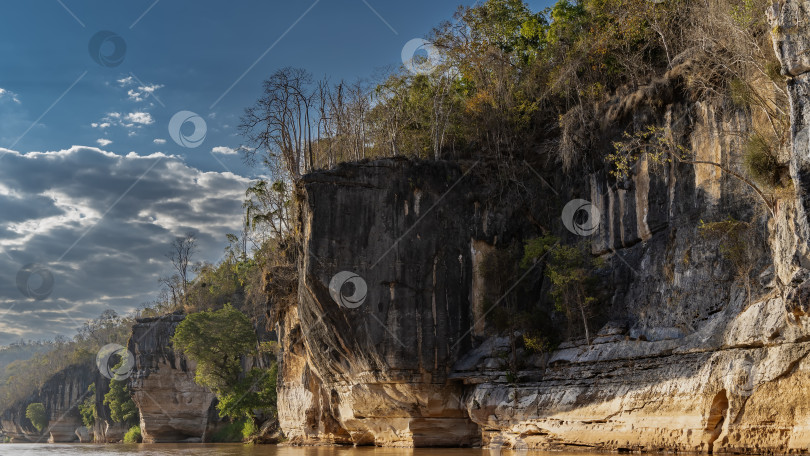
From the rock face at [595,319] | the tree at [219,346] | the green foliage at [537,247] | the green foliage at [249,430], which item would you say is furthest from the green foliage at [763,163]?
the green foliage at [249,430]

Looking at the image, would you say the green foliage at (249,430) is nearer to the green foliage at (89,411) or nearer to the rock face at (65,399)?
the green foliage at (89,411)

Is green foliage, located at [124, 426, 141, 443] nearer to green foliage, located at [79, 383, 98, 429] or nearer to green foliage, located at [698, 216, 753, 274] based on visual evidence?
green foliage, located at [79, 383, 98, 429]

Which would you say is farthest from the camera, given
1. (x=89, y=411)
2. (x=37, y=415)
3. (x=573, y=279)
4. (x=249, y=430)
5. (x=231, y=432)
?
(x=37, y=415)

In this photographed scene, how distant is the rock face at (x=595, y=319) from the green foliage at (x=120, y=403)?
2983 centimetres

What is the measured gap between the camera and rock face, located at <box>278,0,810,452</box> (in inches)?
541

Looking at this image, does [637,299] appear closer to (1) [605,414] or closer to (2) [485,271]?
(1) [605,414]

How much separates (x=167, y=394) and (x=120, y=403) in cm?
1079

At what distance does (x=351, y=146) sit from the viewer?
28406mm

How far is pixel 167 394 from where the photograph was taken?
4631 centimetres

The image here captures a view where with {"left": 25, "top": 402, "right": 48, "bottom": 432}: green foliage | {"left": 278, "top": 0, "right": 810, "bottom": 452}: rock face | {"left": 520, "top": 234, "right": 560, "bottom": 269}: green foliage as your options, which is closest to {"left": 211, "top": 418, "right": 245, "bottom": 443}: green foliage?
{"left": 278, "top": 0, "right": 810, "bottom": 452}: rock face

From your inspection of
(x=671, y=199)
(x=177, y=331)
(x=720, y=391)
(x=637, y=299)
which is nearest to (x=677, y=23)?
(x=671, y=199)

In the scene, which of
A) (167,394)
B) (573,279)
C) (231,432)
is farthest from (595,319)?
(167,394)

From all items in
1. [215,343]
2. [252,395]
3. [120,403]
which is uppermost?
[215,343]

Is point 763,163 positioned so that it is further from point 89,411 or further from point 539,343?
point 89,411
